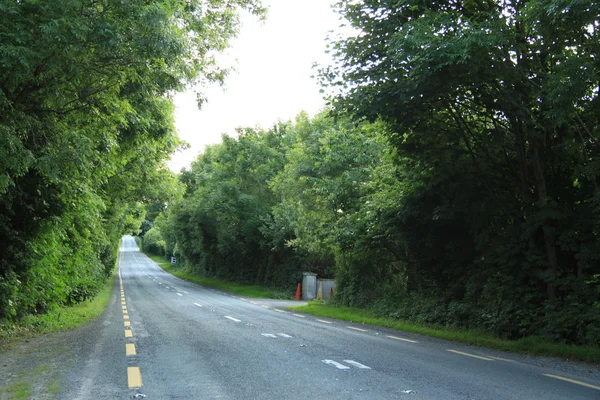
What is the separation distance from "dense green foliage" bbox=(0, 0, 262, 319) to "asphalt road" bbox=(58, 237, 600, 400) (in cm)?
319

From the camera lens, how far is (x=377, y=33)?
11414 millimetres

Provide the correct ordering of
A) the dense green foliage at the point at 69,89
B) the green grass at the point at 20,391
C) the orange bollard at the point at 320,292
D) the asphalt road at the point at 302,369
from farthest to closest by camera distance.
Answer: the orange bollard at the point at 320,292 < the dense green foliage at the point at 69,89 < the asphalt road at the point at 302,369 < the green grass at the point at 20,391

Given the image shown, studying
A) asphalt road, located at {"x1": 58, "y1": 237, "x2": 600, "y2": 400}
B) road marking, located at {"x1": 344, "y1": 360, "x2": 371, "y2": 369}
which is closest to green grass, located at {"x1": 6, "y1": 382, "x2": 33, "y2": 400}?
asphalt road, located at {"x1": 58, "y1": 237, "x2": 600, "y2": 400}

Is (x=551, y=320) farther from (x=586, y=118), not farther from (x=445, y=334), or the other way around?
(x=586, y=118)

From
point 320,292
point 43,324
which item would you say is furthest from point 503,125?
point 320,292

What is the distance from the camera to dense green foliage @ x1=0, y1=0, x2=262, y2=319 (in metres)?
7.04

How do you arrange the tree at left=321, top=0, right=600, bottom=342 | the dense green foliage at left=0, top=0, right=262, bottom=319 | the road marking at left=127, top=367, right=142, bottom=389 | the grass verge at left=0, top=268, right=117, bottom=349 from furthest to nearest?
the grass verge at left=0, top=268, right=117, bottom=349, the tree at left=321, top=0, right=600, bottom=342, the dense green foliage at left=0, top=0, right=262, bottom=319, the road marking at left=127, top=367, right=142, bottom=389

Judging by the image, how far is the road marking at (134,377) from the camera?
20.5 feet

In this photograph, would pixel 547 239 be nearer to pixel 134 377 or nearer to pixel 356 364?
pixel 356 364

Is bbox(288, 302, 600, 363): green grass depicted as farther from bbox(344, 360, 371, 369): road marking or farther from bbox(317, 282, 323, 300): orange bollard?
bbox(317, 282, 323, 300): orange bollard

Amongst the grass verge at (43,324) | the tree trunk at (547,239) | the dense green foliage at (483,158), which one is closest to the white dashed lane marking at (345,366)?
the dense green foliage at (483,158)

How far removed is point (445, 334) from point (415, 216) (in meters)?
3.73

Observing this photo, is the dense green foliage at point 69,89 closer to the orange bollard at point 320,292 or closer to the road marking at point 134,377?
the road marking at point 134,377

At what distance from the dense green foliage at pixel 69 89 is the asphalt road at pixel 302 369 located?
10.5 feet
